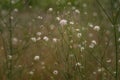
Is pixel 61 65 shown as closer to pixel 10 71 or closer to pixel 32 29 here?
pixel 10 71

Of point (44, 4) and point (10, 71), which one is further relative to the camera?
point (44, 4)

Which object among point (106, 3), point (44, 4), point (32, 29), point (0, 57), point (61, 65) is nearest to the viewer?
point (61, 65)

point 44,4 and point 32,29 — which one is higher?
point 32,29

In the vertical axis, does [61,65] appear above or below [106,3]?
above

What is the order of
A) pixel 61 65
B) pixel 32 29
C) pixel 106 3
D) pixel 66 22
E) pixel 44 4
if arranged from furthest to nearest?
pixel 44 4 < pixel 106 3 < pixel 32 29 < pixel 61 65 < pixel 66 22

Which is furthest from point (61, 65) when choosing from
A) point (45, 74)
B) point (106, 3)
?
point (106, 3)

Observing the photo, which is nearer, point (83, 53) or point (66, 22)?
point (66, 22)

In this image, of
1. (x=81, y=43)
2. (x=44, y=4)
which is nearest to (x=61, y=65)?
(x=81, y=43)

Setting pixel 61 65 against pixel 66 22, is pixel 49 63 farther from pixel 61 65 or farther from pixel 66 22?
pixel 66 22

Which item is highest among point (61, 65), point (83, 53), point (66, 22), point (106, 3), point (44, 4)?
point (66, 22)
